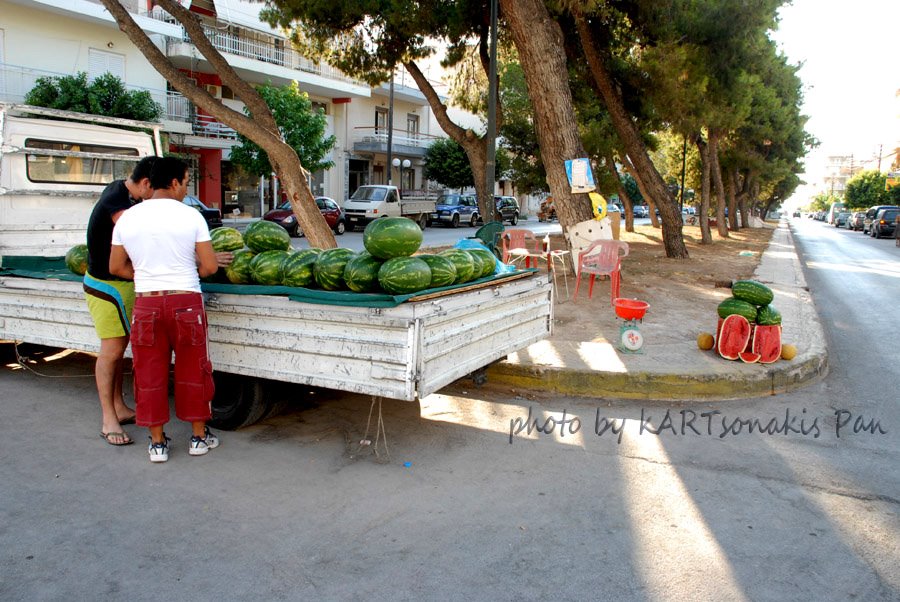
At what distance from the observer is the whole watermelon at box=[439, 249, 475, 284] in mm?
4832

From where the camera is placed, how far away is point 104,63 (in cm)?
2514

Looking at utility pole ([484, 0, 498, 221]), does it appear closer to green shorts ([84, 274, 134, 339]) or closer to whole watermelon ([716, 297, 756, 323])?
whole watermelon ([716, 297, 756, 323])

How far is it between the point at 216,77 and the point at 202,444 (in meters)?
29.1

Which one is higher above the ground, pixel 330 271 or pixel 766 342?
pixel 330 271

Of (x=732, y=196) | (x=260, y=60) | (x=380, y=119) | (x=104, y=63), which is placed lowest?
(x=732, y=196)

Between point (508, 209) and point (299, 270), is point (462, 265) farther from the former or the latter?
point (508, 209)

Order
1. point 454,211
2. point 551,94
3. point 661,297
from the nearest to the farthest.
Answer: point 661,297 → point 551,94 → point 454,211

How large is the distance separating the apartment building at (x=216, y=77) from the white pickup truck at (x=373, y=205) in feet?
11.2

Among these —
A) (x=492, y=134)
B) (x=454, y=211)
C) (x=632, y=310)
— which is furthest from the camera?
(x=454, y=211)

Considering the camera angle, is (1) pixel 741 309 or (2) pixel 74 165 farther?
(2) pixel 74 165

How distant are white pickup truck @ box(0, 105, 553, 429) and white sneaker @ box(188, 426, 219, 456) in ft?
1.02

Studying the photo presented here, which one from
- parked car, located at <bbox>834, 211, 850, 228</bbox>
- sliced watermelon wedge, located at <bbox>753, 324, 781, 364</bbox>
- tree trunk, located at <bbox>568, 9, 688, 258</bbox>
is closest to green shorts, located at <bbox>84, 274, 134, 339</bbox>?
sliced watermelon wedge, located at <bbox>753, 324, 781, 364</bbox>

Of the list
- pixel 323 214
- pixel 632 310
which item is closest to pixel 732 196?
pixel 323 214

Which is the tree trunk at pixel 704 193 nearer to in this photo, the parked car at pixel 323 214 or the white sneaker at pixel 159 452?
the parked car at pixel 323 214
